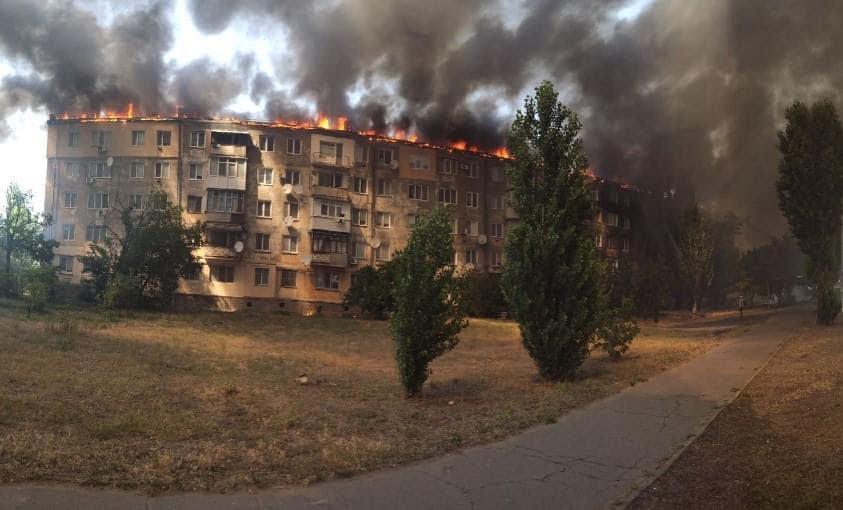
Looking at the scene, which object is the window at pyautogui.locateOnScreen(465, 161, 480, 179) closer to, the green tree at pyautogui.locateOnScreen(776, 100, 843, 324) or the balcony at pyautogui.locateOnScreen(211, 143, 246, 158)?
the balcony at pyautogui.locateOnScreen(211, 143, 246, 158)

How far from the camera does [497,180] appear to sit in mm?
59094

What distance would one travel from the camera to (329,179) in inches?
1992

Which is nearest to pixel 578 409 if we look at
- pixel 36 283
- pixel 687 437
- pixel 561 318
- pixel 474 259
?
pixel 687 437

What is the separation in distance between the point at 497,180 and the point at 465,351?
3620 cm

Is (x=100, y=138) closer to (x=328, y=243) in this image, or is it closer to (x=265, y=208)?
(x=265, y=208)

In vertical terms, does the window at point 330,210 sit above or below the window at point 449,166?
below

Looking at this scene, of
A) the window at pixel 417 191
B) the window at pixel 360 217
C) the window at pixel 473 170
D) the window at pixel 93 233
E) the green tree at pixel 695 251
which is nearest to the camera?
the window at pixel 93 233

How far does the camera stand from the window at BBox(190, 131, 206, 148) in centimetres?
4903

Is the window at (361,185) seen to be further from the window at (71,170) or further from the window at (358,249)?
the window at (71,170)

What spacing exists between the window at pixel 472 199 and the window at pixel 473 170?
164cm

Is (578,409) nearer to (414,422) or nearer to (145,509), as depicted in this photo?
(414,422)

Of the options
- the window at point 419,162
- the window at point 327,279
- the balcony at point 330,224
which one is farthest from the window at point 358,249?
the window at point 419,162

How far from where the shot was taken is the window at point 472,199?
57.1m

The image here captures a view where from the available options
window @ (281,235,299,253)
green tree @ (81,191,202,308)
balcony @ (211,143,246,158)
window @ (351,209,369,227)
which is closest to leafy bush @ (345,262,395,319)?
window @ (281,235,299,253)
